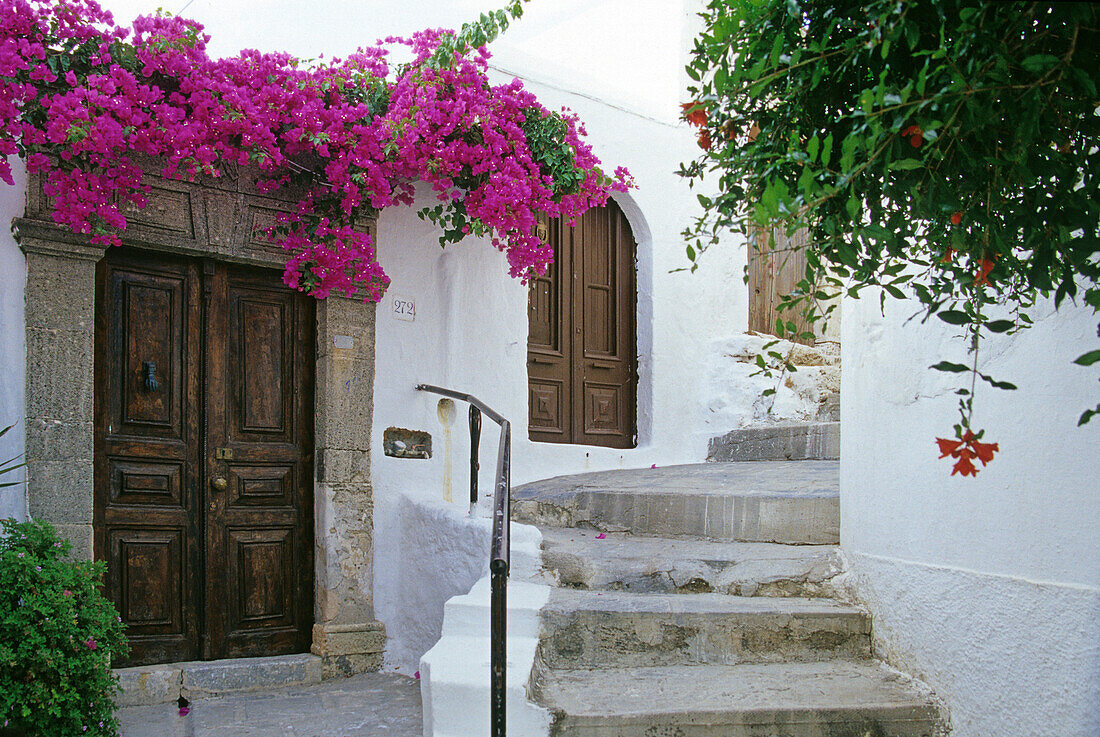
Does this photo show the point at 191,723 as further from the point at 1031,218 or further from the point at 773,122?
the point at 1031,218

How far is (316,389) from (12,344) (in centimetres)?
140

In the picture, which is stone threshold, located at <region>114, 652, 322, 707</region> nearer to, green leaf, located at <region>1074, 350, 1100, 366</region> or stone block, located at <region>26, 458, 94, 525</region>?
stone block, located at <region>26, 458, 94, 525</region>

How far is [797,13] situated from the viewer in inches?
65.5

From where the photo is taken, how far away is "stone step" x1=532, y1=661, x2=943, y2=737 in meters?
2.79

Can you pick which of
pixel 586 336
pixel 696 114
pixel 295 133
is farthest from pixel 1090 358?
pixel 586 336

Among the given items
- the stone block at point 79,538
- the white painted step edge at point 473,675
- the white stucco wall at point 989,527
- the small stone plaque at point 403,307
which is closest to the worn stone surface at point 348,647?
the stone block at point 79,538

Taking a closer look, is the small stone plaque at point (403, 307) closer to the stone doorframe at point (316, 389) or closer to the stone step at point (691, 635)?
the stone doorframe at point (316, 389)

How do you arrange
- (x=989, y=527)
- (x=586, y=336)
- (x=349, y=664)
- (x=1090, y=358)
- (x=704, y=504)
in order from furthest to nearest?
1. (x=586, y=336)
2. (x=349, y=664)
3. (x=704, y=504)
4. (x=989, y=527)
5. (x=1090, y=358)

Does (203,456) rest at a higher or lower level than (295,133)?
lower

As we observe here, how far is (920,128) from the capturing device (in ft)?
4.89

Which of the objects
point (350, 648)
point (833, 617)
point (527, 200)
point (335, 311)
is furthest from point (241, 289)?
point (833, 617)

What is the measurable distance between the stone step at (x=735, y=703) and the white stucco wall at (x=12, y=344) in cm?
230

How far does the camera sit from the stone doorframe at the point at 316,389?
3861mm

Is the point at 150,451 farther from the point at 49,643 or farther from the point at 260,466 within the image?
the point at 49,643
